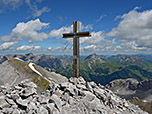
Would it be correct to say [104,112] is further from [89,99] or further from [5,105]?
[5,105]

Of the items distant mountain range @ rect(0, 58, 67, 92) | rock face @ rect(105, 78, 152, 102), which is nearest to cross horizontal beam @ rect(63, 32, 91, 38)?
distant mountain range @ rect(0, 58, 67, 92)

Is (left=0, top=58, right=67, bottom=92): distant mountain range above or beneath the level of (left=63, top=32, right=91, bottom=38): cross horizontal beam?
beneath

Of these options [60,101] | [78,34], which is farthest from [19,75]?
[60,101]

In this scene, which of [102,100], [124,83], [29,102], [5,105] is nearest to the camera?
[5,105]

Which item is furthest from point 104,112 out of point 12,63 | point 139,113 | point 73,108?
point 12,63

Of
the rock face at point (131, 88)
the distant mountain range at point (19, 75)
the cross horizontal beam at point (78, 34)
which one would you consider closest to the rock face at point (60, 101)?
the cross horizontal beam at point (78, 34)

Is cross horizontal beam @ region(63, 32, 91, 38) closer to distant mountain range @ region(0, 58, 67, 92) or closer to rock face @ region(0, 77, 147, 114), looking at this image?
rock face @ region(0, 77, 147, 114)

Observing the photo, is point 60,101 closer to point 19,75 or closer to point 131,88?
point 19,75

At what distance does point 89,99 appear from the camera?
1340 centimetres

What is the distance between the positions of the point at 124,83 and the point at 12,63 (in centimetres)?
13859

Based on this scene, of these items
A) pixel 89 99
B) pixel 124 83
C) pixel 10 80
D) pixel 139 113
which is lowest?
pixel 124 83

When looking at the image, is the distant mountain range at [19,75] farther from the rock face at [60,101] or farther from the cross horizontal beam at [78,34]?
the rock face at [60,101]

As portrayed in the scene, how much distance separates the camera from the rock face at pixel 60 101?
438 inches

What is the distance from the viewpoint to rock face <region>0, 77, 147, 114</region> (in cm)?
1112
